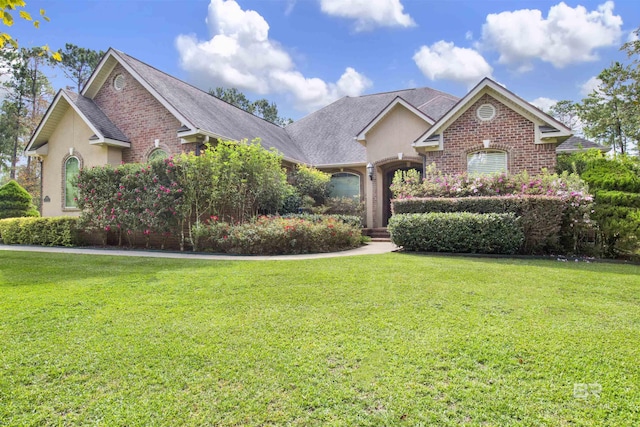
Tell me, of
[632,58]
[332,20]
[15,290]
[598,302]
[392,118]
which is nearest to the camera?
[598,302]

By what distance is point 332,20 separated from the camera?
16859 mm

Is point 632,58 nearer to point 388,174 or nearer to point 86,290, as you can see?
point 388,174

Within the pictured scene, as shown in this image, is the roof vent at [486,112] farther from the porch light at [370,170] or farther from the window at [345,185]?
the window at [345,185]

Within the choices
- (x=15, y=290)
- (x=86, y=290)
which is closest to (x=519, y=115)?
(x=86, y=290)

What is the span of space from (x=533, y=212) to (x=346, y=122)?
44.1ft

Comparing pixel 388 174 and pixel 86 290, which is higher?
pixel 388 174

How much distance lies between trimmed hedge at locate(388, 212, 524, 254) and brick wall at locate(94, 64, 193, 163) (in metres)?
8.66

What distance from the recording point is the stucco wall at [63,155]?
14.7 m

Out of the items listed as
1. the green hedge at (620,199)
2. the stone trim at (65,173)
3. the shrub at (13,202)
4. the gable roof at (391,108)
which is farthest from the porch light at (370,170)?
the shrub at (13,202)

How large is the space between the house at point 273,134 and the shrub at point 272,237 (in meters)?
4.47

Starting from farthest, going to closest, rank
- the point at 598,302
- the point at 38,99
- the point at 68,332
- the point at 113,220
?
1. the point at 38,99
2. the point at 113,220
3. the point at 598,302
4. the point at 68,332

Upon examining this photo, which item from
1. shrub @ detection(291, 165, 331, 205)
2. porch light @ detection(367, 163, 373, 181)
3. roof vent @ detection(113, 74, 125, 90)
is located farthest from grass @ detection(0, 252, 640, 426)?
roof vent @ detection(113, 74, 125, 90)

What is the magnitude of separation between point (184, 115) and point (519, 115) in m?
11.6

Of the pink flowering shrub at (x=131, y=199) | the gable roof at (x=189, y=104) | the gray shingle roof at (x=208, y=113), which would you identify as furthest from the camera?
the gray shingle roof at (x=208, y=113)
